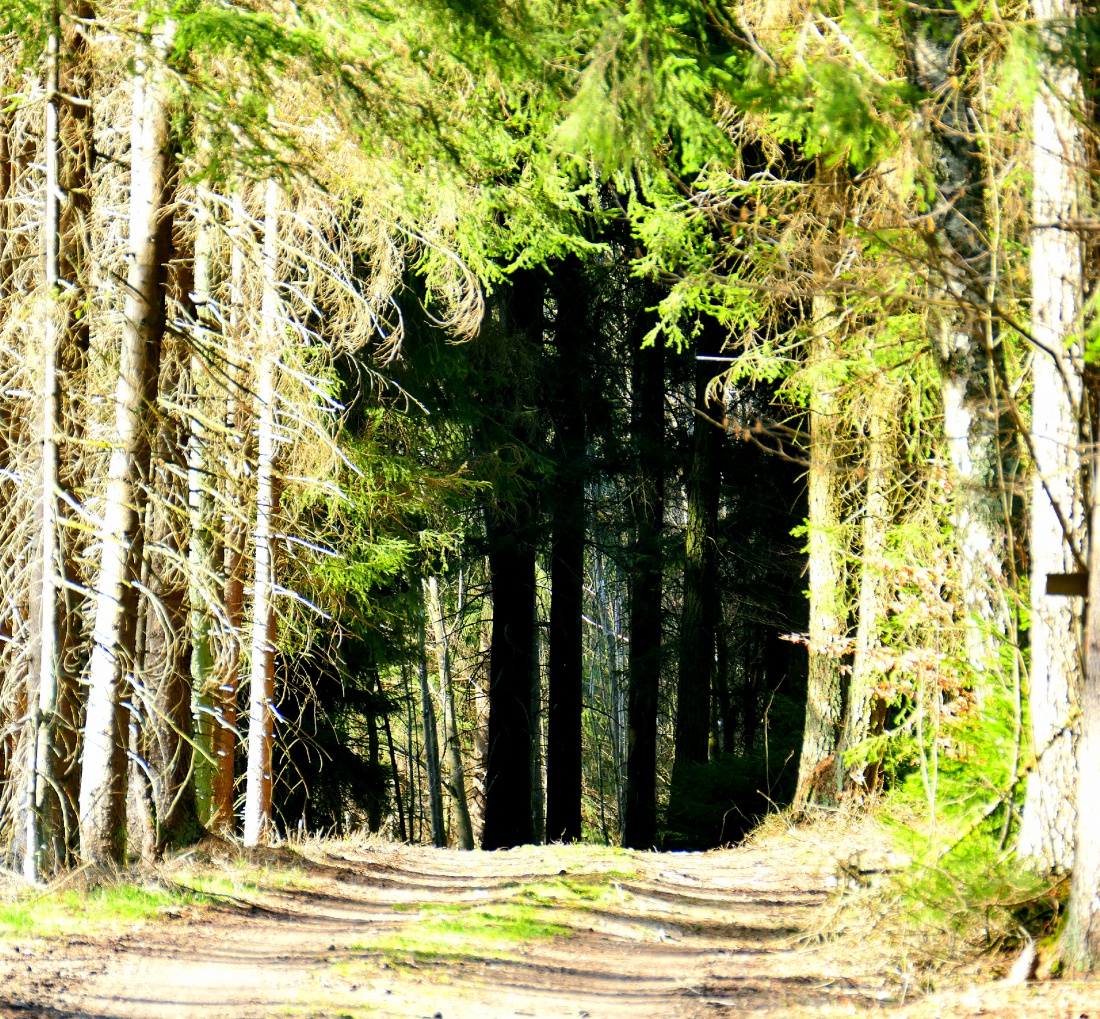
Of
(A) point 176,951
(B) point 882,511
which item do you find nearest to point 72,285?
(A) point 176,951

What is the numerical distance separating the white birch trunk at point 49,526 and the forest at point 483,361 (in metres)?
0.03

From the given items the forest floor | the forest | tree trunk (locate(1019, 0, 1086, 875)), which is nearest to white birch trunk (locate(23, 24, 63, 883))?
the forest

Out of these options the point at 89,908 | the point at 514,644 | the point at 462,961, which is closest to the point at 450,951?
the point at 462,961

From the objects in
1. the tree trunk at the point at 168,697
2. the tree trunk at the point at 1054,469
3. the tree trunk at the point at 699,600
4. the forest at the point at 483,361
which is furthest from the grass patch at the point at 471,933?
the tree trunk at the point at 699,600

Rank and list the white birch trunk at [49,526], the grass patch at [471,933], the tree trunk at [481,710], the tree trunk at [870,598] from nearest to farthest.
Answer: the grass patch at [471,933] → the white birch trunk at [49,526] → the tree trunk at [870,598] → the tree trunk at [481,710]

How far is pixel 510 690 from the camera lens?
1553cm

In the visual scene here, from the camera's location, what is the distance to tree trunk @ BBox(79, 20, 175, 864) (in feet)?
21.2

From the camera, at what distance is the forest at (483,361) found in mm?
4758

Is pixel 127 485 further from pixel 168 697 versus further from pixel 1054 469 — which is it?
pixel 1054 469

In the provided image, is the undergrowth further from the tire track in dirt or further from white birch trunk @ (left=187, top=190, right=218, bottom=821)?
white birch trunk @ (left=187, top=190, right=218, bottom=821)

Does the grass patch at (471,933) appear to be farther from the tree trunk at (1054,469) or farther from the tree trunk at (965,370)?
the tree trunk at (965,370)

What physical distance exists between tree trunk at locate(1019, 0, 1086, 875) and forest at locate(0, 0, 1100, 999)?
20mm

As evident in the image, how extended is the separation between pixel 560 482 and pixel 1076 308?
37.5ft

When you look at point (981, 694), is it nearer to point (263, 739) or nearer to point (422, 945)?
point (422, 945)
